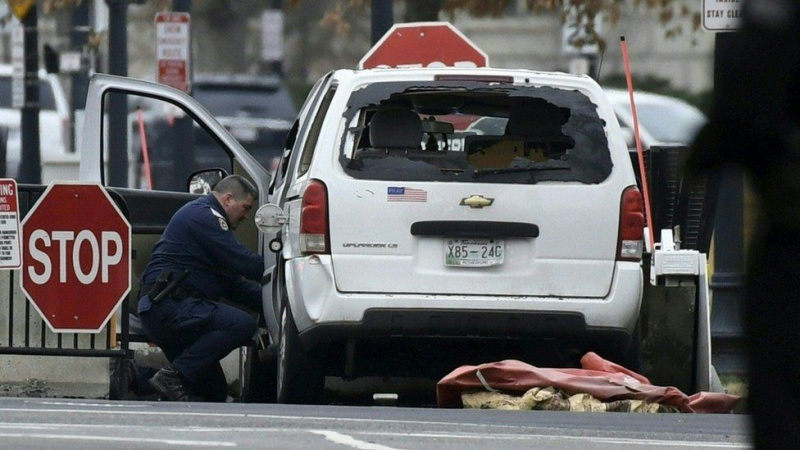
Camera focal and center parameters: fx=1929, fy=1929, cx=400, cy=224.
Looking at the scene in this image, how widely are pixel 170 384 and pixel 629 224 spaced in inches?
104

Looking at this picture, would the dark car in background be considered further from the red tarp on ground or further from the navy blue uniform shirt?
the red tarp on ground

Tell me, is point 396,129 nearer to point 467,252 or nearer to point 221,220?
point 467,252

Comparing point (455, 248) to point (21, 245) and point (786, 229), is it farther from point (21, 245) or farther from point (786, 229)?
point (786, 229)

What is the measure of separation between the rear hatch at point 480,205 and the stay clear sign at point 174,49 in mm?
10755

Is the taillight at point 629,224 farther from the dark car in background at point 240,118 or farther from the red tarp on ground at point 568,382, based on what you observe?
the dark car in background at point 240,118

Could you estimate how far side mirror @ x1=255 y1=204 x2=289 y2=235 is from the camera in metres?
9.15

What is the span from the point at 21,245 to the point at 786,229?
6.28 metres

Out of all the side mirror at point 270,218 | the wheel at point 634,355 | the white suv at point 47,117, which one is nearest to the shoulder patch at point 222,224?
the side mirror at point 270,218

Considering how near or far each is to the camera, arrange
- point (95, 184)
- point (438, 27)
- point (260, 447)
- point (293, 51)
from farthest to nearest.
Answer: point (293, 51), point (438, 27), point (95, 184), point (260, 447)

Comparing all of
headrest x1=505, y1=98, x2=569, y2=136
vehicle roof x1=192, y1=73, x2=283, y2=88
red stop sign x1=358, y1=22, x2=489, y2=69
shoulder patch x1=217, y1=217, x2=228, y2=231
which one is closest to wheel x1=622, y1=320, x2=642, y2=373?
headrest x1=505, y1=98, x2=569, y2=136

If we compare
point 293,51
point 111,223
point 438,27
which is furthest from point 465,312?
point 293,51

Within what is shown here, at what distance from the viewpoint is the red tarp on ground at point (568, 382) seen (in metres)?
8.85

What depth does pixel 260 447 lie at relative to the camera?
6742 mm

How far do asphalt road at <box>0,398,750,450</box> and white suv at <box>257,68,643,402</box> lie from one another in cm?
42
